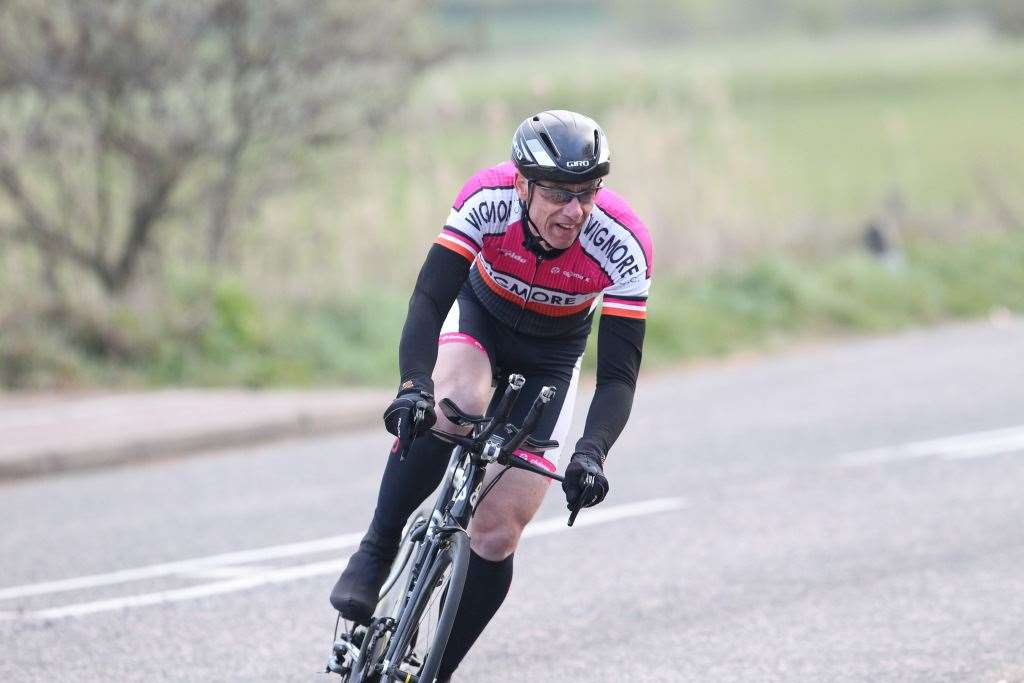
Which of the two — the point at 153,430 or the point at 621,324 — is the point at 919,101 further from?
the point at 621,324

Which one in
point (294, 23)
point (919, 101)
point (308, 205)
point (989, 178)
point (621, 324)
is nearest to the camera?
point (621, 324)

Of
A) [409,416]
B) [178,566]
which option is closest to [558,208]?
[409,416]

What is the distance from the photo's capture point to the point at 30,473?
29.9 ft

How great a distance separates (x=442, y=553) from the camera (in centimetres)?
445

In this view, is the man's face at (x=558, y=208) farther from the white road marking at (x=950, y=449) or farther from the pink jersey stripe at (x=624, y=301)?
the white road marking at (x=950, y=449)

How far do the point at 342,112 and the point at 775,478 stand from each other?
5.98 m

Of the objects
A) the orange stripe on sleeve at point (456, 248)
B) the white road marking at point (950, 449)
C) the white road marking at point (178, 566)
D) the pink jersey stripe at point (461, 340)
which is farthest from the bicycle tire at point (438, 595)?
the white road marking at point (950, 449)

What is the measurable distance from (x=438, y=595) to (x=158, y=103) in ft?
27.4

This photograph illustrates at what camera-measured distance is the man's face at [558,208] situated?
446 cm

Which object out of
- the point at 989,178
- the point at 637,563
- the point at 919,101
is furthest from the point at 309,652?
the point at 919,101

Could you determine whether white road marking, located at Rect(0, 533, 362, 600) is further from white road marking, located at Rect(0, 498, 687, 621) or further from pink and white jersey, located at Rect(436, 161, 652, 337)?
pink and white jersey, located at Rect(436, 161, 652, 337)

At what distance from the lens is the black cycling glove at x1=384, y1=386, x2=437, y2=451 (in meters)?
4.27

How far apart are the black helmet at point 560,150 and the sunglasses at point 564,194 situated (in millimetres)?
52

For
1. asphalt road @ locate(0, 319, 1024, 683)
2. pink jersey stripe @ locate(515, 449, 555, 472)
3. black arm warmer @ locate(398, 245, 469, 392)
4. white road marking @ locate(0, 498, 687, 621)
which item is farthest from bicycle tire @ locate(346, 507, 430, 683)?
white road marking @ locate(0, 498, 687, 621)
